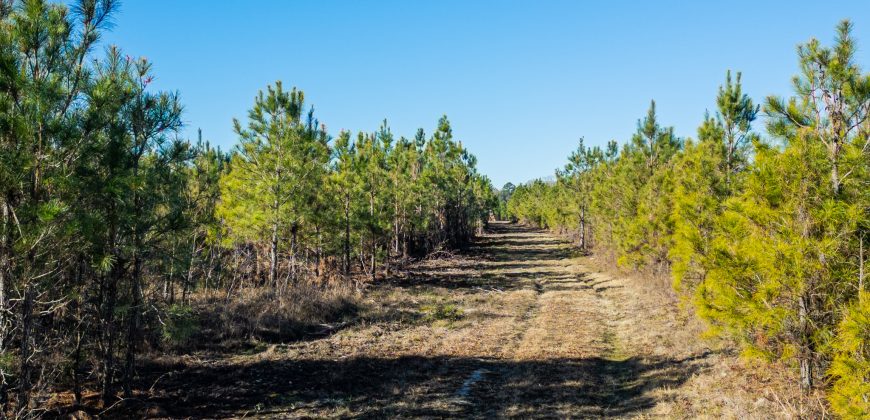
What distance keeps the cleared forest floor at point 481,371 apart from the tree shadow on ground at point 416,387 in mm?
25

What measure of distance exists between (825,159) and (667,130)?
66.0 feet

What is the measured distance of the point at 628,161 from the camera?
26.2 meters

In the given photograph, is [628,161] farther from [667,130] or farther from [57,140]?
[57,140]

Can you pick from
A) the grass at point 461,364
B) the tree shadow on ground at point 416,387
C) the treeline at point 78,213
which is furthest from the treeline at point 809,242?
the treeline at point 78,213

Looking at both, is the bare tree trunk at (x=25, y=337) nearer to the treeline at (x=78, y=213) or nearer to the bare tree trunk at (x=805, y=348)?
the treeline at (x=78, y=213)

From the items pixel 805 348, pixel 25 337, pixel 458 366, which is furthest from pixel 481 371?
pixel 25 337

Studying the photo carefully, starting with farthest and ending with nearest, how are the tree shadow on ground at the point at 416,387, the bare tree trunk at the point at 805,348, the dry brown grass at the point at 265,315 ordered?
1. the dry brown grass at the point at 265,315
2. the tree shadow on ground at the point at 416,387
3. the bare tree trunk at the point at 805,348

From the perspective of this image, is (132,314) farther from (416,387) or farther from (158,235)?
(416,387)

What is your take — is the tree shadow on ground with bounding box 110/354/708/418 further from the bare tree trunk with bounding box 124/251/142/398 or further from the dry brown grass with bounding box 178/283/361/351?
the dry brown grass with bounding box 178/283/361/351

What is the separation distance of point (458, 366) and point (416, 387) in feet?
6.03

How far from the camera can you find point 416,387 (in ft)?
32.4

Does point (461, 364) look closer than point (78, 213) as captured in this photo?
No

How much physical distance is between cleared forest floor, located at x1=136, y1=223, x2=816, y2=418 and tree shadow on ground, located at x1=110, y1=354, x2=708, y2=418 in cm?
2

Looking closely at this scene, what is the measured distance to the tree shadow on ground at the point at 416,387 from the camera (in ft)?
28.1
